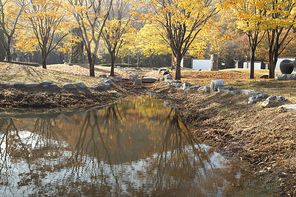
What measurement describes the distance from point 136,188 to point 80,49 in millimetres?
21387

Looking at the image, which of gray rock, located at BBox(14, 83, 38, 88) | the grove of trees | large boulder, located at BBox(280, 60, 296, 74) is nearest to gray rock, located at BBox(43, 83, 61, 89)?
gray rock, located at BBox(14, 83, 38, 88)

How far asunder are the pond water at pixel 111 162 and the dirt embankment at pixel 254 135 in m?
0.25

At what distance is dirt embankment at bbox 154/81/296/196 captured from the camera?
2.95m

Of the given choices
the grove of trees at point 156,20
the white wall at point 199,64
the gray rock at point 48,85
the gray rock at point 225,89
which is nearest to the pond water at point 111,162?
the gray rock at point 225,89

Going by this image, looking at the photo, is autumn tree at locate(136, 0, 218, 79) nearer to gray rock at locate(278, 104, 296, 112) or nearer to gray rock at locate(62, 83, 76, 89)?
gray rock at locate(62, 83, 76, 89)

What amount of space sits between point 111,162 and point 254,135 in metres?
2.57

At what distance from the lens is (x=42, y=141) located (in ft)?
13.7

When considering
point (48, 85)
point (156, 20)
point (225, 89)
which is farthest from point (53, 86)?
point (156, 20)

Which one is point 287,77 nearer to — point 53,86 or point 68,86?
point 68,86

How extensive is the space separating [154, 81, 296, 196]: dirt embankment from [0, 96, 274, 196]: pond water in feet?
0.82

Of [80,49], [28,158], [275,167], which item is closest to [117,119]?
[28,158]

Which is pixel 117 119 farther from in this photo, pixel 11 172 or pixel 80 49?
pixel 80 49

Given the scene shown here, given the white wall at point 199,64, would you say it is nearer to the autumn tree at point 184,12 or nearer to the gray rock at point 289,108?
the autumn tree at point 184,12

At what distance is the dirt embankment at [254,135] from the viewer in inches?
116
